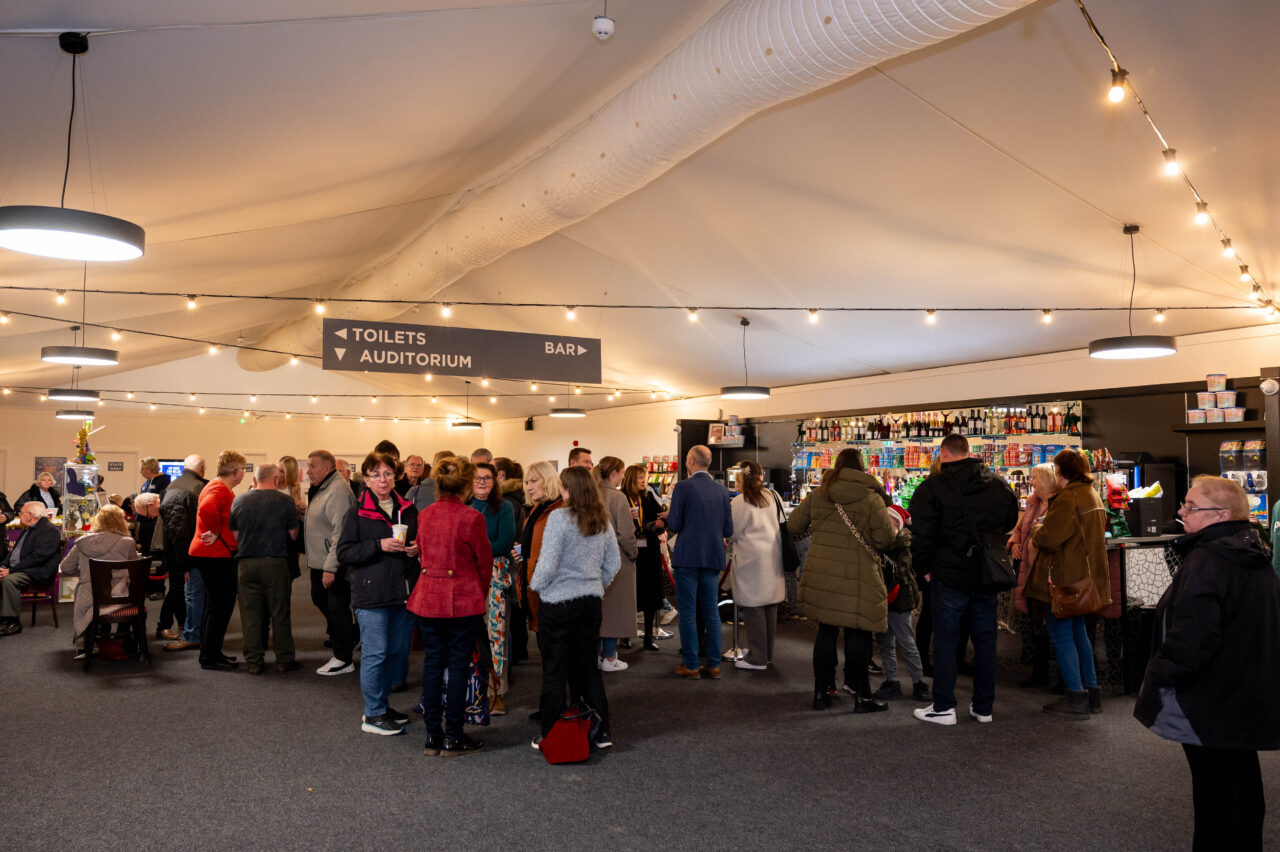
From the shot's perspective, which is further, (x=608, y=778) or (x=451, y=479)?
(x=451, y=479)

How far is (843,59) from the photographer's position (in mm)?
3473

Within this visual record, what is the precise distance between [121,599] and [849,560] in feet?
16.9

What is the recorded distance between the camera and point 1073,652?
16.1 feet

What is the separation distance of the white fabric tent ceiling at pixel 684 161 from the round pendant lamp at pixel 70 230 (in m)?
0.12

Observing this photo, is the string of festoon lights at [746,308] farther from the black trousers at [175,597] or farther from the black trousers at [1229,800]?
the black trousers at [1229,800]

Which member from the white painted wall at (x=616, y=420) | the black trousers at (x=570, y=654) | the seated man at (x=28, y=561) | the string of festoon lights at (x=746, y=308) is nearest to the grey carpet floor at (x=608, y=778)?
the black trousers at (x=570, y=654)

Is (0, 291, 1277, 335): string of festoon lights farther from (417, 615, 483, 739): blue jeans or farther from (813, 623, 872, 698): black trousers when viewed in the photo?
(417, 615, 483, 739): blue jeans

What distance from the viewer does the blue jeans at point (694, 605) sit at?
582 centimetres

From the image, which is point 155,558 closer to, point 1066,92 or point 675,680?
point 675,680

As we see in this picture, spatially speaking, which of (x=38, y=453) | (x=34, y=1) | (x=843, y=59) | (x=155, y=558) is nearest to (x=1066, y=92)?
(x=843, y=59)

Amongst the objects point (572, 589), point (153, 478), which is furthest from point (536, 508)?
point (153, 478)

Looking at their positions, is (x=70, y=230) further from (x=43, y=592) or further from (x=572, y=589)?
(x=43, y=592)

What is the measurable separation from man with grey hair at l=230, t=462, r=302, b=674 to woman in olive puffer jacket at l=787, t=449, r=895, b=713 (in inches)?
144

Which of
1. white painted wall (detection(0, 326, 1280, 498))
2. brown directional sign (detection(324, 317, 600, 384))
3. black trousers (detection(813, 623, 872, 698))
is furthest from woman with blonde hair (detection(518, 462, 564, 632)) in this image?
white painted wall (detection(0, 326, 1280, 498))
